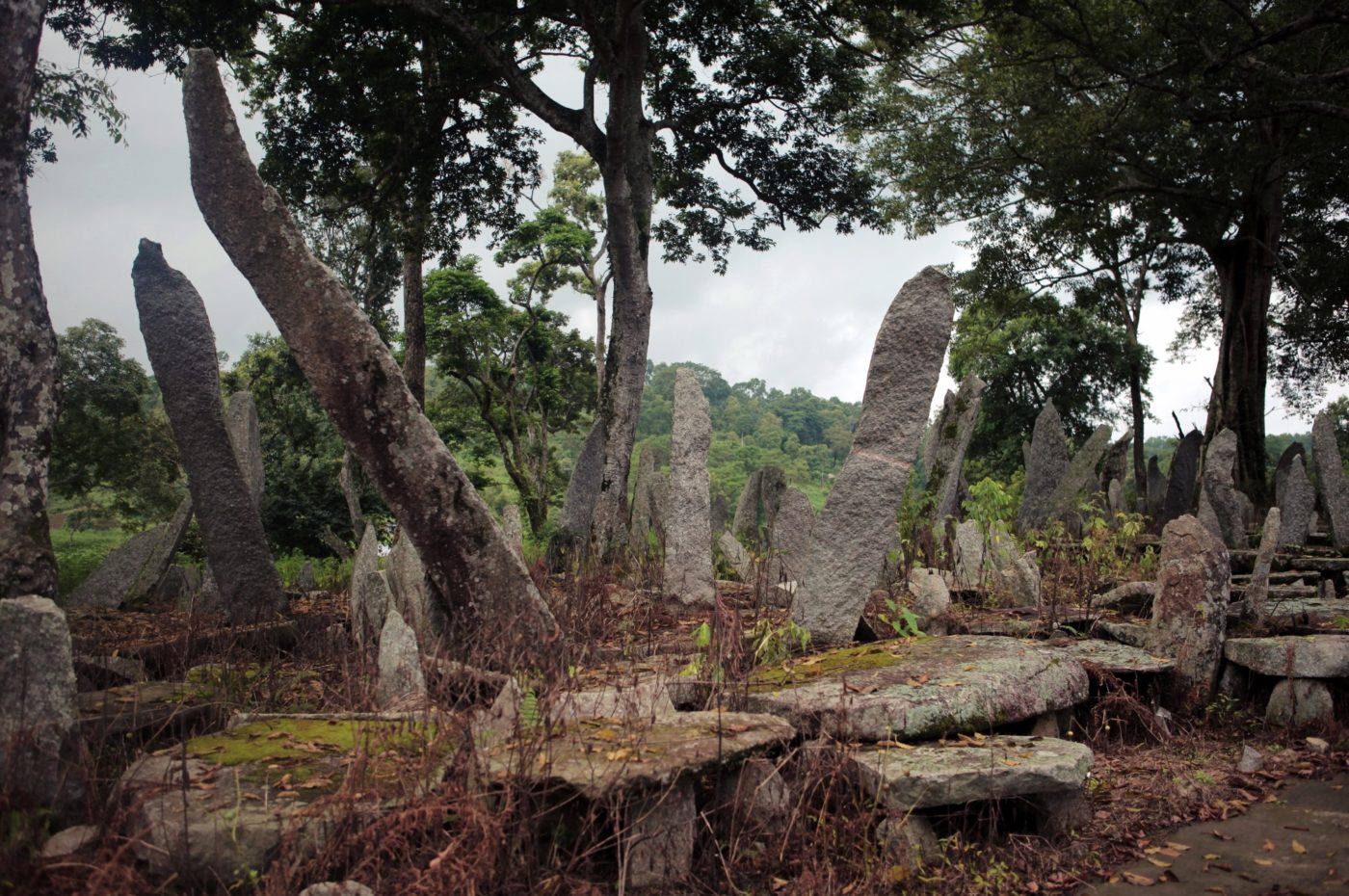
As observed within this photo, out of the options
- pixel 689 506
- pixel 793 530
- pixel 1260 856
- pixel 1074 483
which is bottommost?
pixel 1260 856

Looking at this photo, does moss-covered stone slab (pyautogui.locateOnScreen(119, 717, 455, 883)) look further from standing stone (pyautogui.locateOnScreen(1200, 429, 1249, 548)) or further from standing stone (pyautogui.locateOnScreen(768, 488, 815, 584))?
standing stone (pyautogui.locateOnScreen(1200, 429, 1249, 548))

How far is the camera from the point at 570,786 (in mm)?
3117

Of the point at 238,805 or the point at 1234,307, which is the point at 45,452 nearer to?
the point at 238,805

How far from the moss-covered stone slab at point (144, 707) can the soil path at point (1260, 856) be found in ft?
12.0

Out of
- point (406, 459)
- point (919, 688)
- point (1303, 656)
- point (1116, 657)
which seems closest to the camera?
point (919, 688)

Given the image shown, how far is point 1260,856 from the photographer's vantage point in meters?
3.61

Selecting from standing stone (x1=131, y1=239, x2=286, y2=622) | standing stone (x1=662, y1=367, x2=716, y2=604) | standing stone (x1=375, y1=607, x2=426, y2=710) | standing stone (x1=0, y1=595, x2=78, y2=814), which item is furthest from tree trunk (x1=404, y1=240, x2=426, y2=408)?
standing stone (x1=0, y1=595, x2=78, y2=814)

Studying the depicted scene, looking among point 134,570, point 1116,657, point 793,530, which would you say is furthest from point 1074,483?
point 134,570

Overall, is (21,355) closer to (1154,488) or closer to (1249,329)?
(1154,488)

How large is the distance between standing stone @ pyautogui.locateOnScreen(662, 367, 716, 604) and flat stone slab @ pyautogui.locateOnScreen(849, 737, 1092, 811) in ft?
12.4

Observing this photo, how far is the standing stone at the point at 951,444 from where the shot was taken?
998 cm

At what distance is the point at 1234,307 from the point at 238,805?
17733 mm

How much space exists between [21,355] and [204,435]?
126 cm

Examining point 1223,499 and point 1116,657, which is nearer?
point 1116,657
